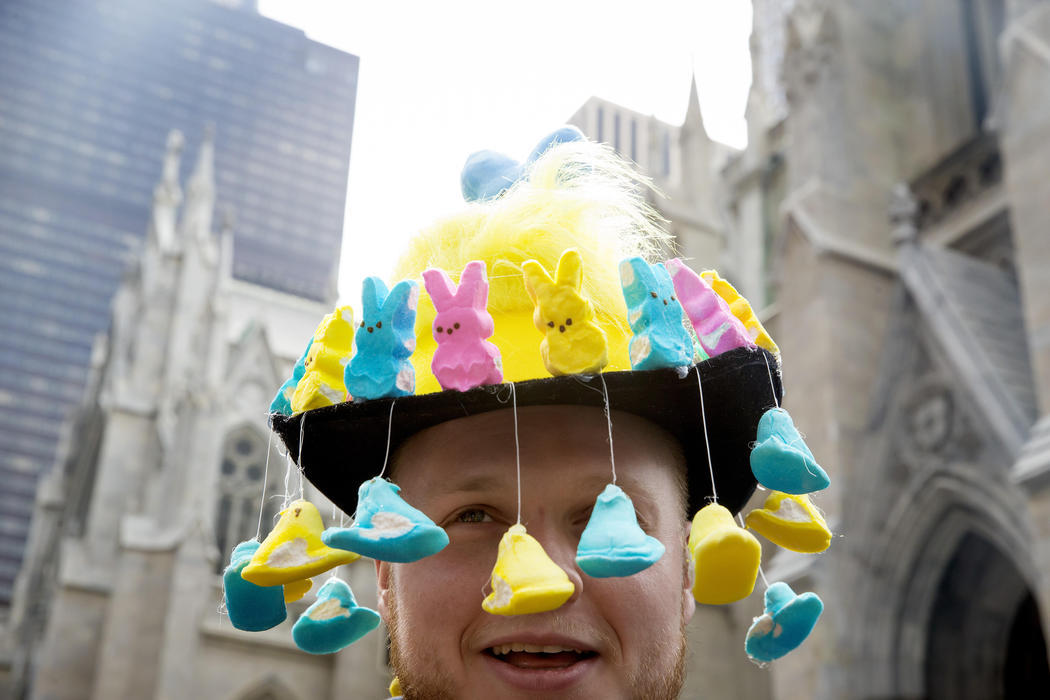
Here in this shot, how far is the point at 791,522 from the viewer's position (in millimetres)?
1955

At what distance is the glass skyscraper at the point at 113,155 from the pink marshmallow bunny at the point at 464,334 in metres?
72.4

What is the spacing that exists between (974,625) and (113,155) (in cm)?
8294

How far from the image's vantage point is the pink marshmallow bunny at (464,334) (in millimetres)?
1812

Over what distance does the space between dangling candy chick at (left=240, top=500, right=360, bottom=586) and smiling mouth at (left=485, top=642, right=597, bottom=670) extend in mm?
301

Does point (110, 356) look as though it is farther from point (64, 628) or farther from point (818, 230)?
point (818, 230)

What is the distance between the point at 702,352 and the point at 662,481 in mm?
254

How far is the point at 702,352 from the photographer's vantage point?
206 cm

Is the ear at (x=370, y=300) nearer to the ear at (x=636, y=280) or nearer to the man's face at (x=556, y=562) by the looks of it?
the man's face at (x=556, y=562)

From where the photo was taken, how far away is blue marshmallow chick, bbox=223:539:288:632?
2.03 meters

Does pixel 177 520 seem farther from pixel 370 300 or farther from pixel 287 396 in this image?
pixel 370 300

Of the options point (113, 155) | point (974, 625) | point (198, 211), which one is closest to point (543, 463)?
point (974, 625)

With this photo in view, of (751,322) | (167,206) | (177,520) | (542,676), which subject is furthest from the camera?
(167,206)

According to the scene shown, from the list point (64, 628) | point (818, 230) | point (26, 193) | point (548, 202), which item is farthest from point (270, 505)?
point (26, 193)

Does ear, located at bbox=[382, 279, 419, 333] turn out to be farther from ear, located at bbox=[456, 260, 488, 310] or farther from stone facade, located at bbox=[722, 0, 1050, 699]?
stone facade, located at bbox=[722, 0, 1050, 699]
